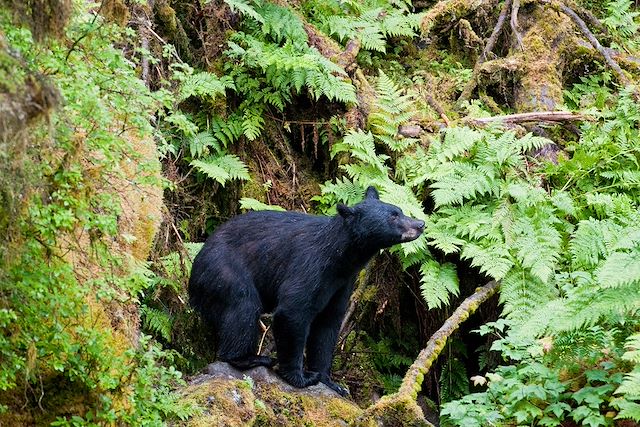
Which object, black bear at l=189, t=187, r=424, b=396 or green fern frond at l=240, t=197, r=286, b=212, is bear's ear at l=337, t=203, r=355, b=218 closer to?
black bear at l=189, t=187, r=424, b=396

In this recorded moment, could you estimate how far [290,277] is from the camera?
6.96 meters

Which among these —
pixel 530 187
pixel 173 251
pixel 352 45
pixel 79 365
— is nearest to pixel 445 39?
pixel 352 45

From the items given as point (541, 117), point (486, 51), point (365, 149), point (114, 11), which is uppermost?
point (114, 11)

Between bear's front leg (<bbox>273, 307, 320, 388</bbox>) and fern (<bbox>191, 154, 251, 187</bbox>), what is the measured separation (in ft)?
6.15

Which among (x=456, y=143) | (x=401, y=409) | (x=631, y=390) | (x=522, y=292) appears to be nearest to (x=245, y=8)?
(x=456, y=143)

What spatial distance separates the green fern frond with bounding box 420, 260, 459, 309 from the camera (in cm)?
761

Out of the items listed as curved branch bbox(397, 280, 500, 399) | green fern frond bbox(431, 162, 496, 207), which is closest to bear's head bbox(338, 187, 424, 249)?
curved branch bbox(397, 280, 500, 399)

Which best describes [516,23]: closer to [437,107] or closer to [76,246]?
[437,107]

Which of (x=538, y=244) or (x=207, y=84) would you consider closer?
(x=538, y=244)

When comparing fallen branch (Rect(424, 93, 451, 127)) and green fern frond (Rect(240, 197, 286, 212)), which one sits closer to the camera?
green fern frond (Rect(240, 197, 286, 212))

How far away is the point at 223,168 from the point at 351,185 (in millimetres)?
1335

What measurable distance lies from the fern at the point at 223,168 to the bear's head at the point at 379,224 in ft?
5.30

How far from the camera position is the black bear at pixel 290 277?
685cm

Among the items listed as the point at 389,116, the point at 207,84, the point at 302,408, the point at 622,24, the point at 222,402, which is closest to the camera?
the point at 222,402
